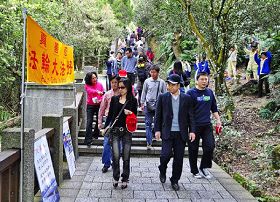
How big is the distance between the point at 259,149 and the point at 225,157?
877mm

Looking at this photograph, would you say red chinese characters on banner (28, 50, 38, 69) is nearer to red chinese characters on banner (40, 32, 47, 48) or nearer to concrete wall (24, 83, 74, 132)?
red chinese characters on banner (40, 32, 47, 48)

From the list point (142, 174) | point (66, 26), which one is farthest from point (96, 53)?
point (142, 174)

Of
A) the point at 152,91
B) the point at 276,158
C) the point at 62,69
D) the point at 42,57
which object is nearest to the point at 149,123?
the point at 152,91

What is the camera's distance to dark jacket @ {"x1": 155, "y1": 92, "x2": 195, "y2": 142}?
662 cm

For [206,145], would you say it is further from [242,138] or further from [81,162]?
[242,138]

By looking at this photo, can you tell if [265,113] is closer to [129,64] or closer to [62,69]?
[129,64]

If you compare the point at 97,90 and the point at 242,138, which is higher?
the point at 97,90

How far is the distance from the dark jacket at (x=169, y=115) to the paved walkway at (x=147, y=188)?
97 centimetres

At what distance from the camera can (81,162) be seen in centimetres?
887

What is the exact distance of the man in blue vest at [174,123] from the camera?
21.7 feet

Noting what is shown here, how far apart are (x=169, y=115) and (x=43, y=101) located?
7721 millimetres

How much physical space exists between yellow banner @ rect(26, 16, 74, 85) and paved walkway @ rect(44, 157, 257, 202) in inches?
76.4

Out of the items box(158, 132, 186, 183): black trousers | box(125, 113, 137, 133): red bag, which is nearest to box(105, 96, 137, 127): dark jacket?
box(125, 113, 137, 133): red bag

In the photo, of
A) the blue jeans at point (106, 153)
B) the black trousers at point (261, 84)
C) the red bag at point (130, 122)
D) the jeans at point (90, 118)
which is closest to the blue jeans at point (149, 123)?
the jeans at point (90, 118)
